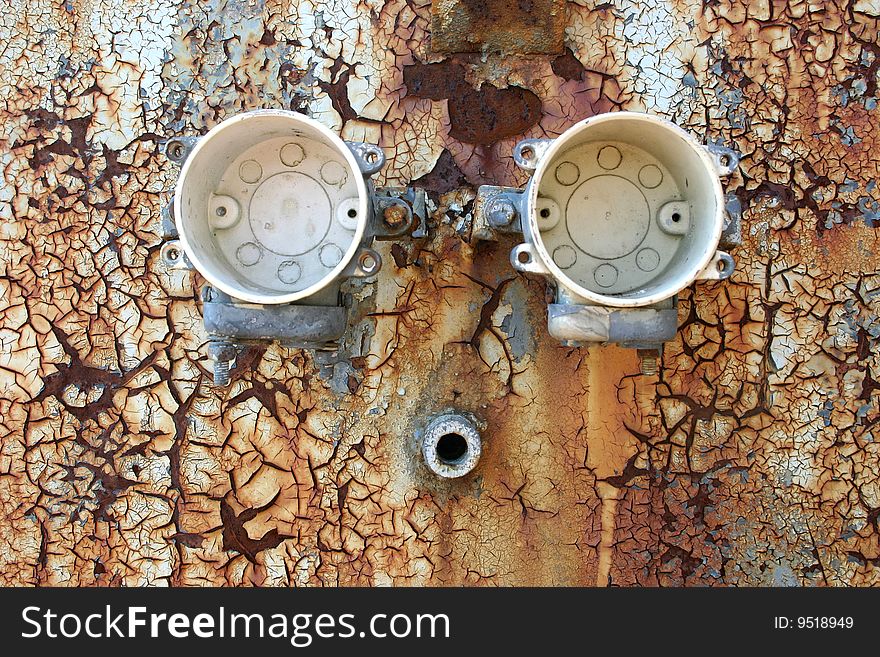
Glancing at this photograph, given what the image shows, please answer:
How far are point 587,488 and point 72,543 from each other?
1.19 m

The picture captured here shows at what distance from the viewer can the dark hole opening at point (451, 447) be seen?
1537 mm

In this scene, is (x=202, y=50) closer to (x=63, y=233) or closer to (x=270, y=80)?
(x=270, y=80)

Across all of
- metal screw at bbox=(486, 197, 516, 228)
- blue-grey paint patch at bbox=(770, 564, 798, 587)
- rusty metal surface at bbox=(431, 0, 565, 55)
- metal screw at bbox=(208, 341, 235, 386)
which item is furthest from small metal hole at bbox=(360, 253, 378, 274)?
blue-grey paint patch at bbox=(770, 564, 798, 587)

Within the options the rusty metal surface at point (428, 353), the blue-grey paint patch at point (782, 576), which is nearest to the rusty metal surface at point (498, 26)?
the rusty metal surface at point (428, 353)

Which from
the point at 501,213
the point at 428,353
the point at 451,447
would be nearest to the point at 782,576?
the point at 451,447

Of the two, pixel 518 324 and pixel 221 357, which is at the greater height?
pixel 518 324

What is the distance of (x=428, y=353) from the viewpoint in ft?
5.14

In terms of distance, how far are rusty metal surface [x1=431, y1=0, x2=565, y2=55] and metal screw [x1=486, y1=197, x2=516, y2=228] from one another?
45cm

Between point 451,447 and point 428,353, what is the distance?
219 mm

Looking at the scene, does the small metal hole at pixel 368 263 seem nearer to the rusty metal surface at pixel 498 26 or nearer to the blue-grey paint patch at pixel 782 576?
the rusty metal surface at pixel 498 26

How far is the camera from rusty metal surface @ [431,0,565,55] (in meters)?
1.55

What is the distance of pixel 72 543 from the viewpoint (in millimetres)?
1572

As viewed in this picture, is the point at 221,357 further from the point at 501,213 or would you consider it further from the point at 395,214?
the point at 501,213

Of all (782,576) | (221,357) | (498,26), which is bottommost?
(782,576)
